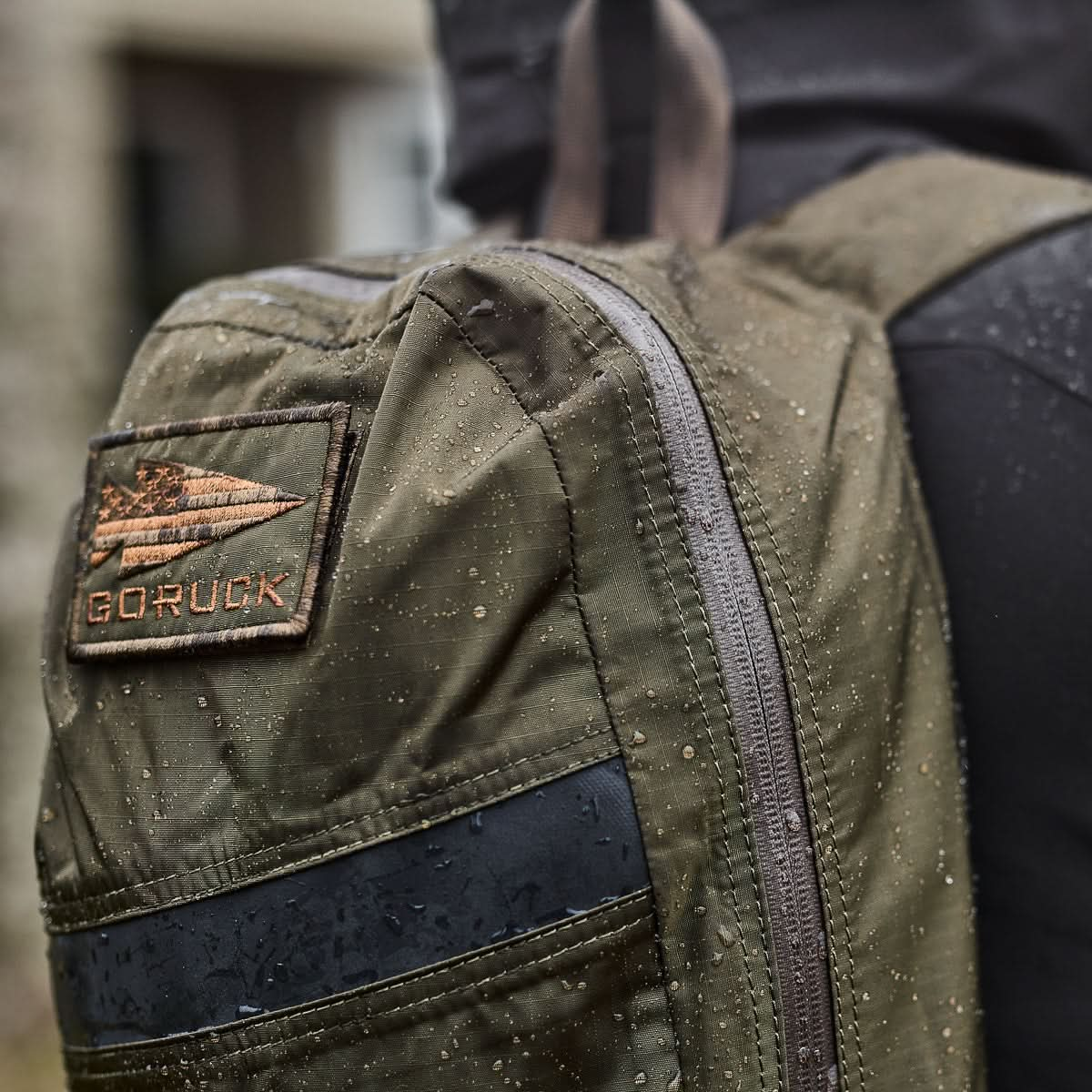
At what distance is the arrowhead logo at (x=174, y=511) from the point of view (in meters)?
0.87

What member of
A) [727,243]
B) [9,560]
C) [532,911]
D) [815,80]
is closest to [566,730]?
[532,911]

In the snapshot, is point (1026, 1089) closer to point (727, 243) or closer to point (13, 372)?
point (727, 243)

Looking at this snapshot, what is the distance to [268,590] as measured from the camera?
836 millimetres

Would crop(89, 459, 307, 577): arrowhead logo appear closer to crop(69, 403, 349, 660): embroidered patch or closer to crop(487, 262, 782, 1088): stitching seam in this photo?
crop(69, 403, 349, 660): embroidered patch

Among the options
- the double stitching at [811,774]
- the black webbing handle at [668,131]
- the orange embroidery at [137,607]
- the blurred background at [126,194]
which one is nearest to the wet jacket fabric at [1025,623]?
the double stitching at [811,774]

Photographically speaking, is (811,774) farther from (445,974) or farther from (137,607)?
(137,607)

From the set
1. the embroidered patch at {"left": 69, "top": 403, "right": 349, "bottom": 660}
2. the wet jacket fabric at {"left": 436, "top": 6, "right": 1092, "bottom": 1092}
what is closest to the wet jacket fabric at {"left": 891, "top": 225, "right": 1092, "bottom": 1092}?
the wet jacket fabric at {"left": 436, "top": 6, "right": 1092, "bottom": 1092}

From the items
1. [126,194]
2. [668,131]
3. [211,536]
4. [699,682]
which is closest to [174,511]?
[211,536]

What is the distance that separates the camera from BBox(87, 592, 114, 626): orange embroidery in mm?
902

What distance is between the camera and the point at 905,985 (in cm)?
86

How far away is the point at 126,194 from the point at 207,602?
7.35 metres

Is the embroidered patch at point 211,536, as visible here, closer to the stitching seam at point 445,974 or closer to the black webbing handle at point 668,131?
the stitching seam at point 445,974

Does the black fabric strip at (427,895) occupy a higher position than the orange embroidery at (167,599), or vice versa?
the orange embroidery at (167,599)

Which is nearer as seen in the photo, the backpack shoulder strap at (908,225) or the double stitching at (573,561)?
the double stitching at (573,561)
